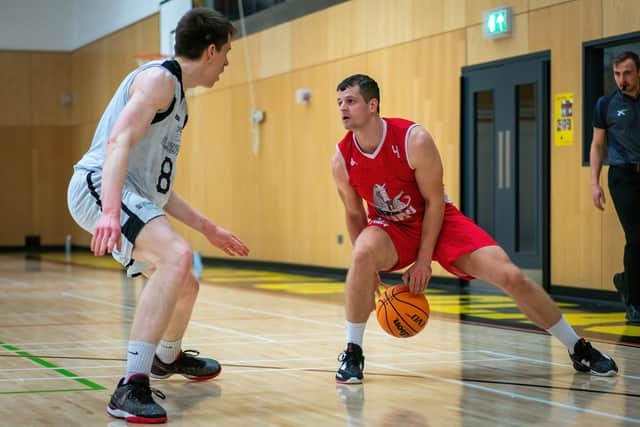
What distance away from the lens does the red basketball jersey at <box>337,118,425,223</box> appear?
4.57 m

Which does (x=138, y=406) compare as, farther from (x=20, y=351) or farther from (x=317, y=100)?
(x=317, y=100)

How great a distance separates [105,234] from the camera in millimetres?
3340

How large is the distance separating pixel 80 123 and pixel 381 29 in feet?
37.5

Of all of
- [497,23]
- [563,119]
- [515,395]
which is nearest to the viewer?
[515,395]

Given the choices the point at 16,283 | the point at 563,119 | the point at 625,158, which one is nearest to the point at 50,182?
the point at 16,283

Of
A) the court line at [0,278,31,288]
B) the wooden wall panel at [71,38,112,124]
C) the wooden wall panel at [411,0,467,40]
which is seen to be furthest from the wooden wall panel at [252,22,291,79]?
the wooden wall panel at [71,38,112,124]

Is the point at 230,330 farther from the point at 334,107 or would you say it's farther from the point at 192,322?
the point at 334,107

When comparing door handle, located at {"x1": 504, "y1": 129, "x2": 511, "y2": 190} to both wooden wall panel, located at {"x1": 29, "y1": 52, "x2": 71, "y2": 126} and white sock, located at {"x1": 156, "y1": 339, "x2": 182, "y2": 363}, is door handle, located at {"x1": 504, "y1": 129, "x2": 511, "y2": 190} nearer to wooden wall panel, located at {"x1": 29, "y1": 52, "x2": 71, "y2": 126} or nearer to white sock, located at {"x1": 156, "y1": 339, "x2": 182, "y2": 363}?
white sock, located at {"x1": 156, "y1": 339, "x2": 182, "y2": 363}

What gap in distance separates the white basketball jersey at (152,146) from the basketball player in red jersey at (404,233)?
0.99 m

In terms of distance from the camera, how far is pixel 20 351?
18.0 feet

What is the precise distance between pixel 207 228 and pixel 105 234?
857 millimetres

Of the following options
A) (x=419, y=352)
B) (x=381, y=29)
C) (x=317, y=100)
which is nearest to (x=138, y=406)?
(x=419, y=352)

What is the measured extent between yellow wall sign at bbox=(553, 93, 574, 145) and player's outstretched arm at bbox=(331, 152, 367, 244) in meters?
4.45

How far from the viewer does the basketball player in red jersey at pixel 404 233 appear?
14.6ft
